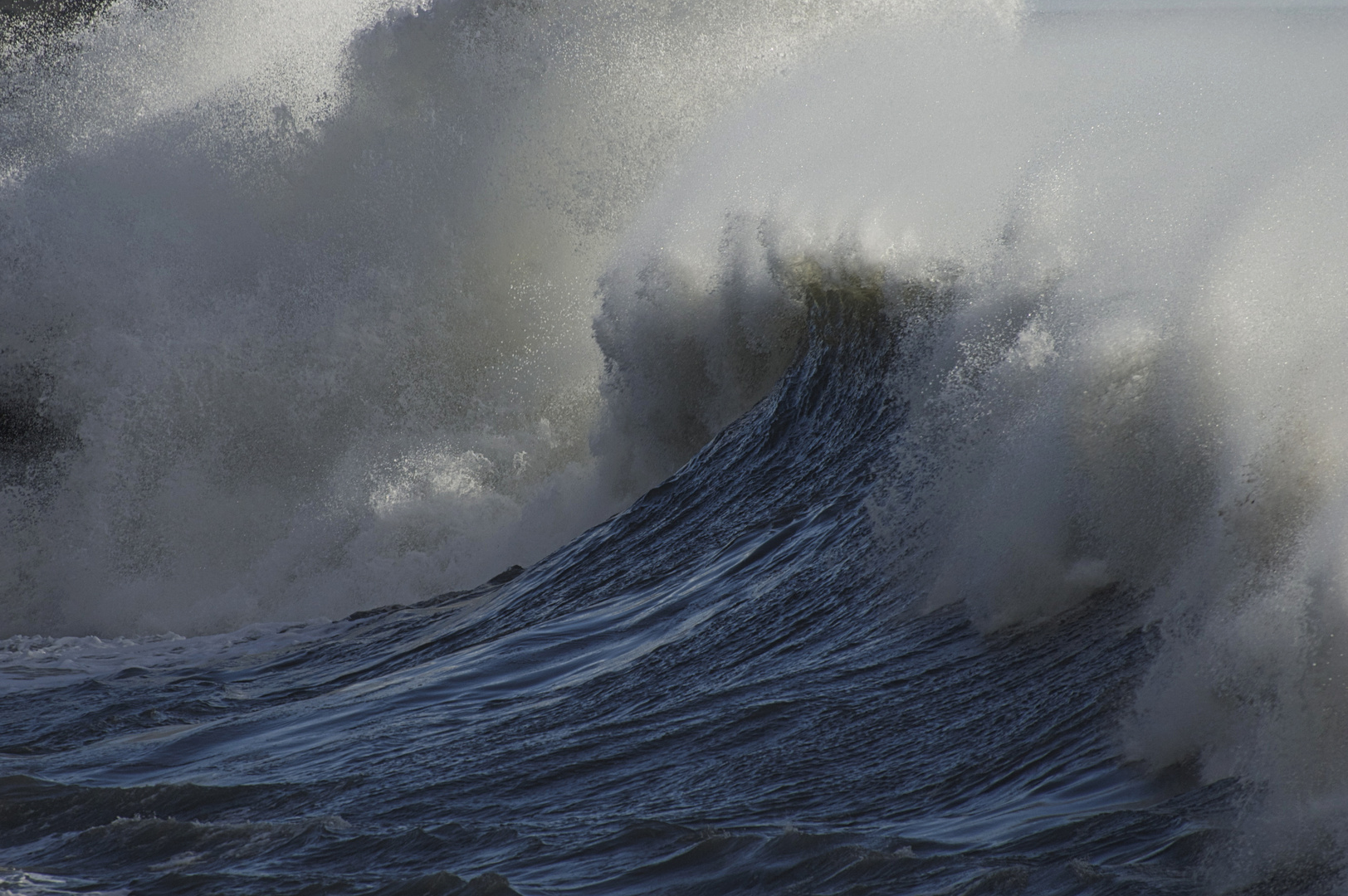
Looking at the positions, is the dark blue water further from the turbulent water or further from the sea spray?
the sea spray

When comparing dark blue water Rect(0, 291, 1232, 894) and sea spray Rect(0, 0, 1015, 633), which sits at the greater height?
sea spray Rect(0, 0, 1015, 633)

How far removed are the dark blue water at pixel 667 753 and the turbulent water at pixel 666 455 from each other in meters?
0.03

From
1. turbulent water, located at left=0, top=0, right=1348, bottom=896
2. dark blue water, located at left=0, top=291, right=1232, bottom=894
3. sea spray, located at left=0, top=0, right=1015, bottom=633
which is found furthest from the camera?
sea spray, located at left=0, top=0, right=1015, bottom=633

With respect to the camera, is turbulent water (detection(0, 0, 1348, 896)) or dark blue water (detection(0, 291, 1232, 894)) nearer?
dark blue water (detection(0, 291, 1232, 894))

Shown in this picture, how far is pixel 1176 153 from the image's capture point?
268 inches

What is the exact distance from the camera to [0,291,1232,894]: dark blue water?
3.53 metres

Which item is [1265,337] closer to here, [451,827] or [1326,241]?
[1326,241]

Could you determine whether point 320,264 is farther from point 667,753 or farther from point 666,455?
point 667,753

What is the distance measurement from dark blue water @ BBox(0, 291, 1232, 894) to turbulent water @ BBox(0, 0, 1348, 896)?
0.03m

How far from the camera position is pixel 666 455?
1042cm

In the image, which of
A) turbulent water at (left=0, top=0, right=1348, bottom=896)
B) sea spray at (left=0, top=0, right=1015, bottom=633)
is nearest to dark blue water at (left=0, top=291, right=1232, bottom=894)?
turbulent water at (left=0, top=0, right=1348, bottom=896)

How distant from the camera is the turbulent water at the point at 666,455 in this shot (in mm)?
3836

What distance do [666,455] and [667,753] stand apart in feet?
19.1

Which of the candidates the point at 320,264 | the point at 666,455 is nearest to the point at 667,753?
the point at 666,455
